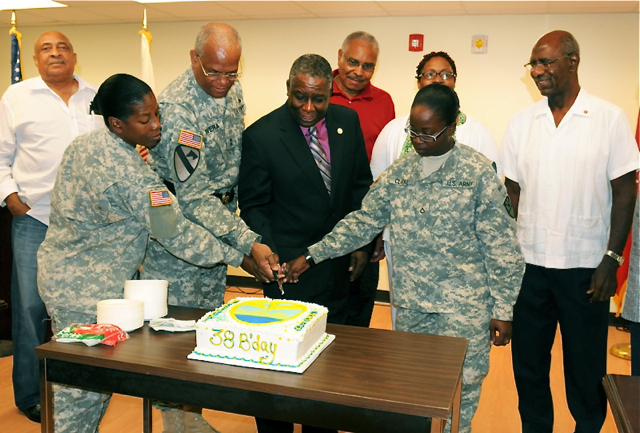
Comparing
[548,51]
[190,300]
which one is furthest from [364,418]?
[548,51]

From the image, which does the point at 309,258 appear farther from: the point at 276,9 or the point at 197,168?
the point at 276,9

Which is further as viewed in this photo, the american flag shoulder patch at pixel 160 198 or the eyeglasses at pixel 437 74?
the eyeglasses at pixel 437 74

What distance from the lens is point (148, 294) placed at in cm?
216

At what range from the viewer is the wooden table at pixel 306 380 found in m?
1.59

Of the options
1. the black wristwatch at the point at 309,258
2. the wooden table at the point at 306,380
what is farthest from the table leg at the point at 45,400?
the black wristwatch at the point at 309,258

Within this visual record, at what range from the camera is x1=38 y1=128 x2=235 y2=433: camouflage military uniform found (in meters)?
2.16

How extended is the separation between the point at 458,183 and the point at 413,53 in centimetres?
410

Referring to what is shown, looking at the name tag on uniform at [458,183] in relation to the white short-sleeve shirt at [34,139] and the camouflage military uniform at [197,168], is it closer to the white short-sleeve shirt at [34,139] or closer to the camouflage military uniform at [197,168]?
the camouflage military uniform at [197,168]

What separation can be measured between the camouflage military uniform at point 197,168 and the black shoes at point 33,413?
122cm

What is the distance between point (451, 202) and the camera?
2.22 m

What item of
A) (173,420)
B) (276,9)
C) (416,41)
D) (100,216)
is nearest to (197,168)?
(100,216)

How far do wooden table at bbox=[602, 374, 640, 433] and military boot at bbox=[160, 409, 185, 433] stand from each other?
1938 millimetres

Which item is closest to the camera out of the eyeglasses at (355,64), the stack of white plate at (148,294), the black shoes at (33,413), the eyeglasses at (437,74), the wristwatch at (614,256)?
the stack of white plate at (148,294)

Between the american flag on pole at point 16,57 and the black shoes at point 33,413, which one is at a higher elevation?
the american flag on pole at point 16,57
